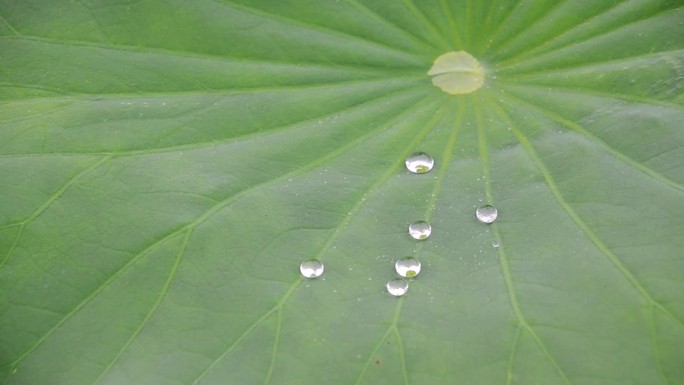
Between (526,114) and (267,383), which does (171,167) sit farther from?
(526,114)

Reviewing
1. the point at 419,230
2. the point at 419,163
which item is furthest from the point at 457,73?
the point at 419,230

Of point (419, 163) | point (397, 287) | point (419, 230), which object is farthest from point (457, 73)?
point (397, 287)

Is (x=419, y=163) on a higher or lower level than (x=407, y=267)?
higher

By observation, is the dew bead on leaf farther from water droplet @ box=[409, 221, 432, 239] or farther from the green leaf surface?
water droplet @ box=[409, 221, 432, 239]

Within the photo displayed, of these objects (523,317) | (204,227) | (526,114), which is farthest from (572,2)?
(204,227)

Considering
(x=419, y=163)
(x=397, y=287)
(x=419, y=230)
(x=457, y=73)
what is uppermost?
(x=457, y=73)

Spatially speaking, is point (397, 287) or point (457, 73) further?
point (457, 73)

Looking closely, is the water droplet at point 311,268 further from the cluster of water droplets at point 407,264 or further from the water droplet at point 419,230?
the water droplet at point 419,230

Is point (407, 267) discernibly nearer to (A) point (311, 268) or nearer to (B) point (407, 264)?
(B) point (407, 264)
